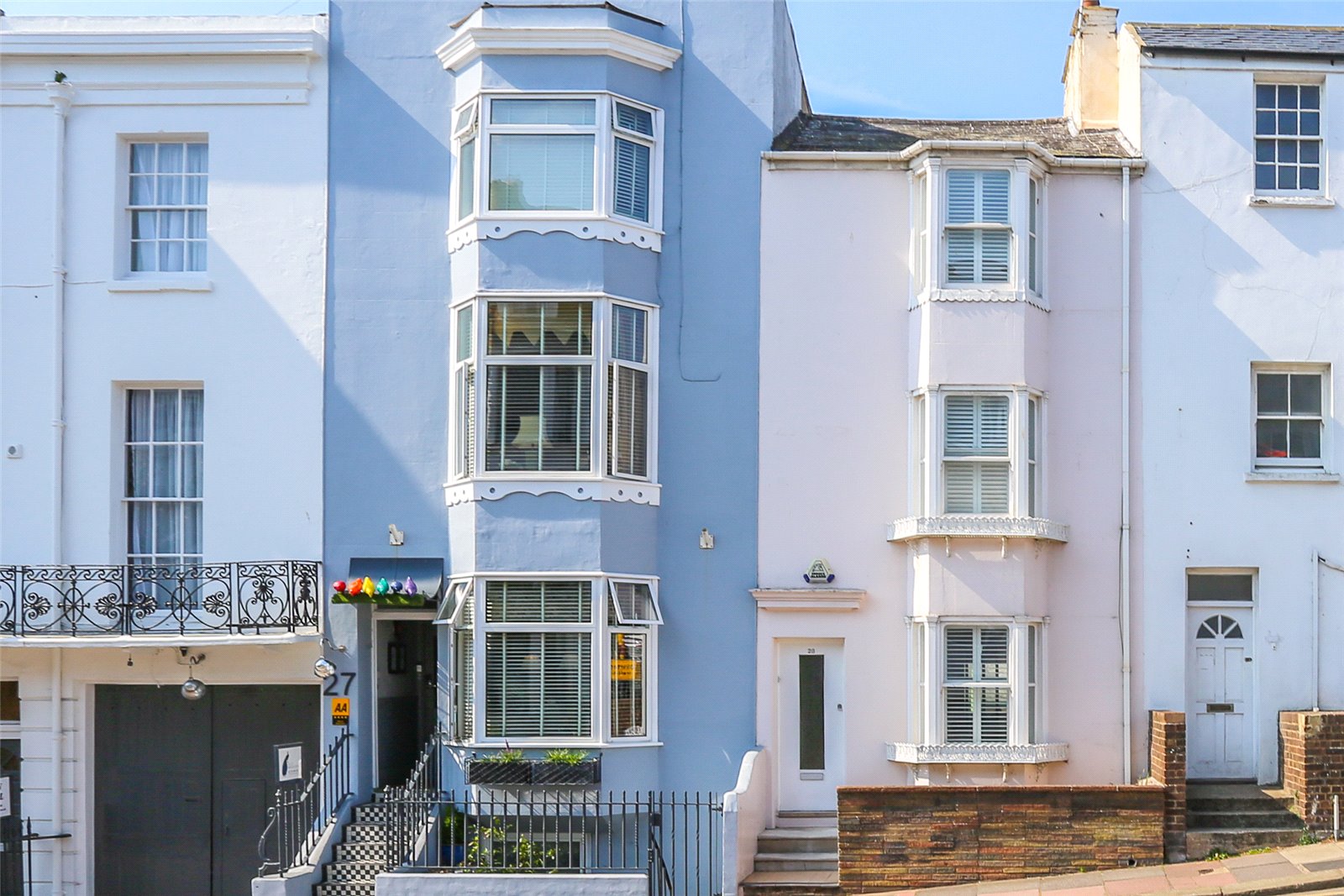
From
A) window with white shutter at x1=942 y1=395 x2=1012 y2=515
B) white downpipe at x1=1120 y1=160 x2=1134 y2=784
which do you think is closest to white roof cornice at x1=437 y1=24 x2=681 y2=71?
window with white shutter at x1=942 y1=395 x2=1012 y2=515

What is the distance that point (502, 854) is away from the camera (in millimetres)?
15195

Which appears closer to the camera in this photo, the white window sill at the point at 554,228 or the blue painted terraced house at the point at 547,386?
the blue painted terraced house at the point at 547,386

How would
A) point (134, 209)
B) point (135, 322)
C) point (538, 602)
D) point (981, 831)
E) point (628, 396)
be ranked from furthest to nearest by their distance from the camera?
point (134, 209), point (135, 322), point (628, 396), point (538, 602), point (981, 831)

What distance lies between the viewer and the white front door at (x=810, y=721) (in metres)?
16.6

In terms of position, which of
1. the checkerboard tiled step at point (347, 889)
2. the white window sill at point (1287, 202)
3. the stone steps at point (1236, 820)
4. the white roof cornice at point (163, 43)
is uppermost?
the white roof cornice at point (163, 43)

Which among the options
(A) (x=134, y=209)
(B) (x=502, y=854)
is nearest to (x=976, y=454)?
(B) (x=502, y=854)

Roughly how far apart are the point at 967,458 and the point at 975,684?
95.6 inches

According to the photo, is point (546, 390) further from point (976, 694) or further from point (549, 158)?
point (976, 694)

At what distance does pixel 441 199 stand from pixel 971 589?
23.9 feet

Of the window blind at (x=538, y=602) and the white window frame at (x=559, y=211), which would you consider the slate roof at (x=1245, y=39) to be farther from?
the window blind at (x=538, y=602)

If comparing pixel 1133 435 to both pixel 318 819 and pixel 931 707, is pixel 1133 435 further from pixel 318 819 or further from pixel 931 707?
pixel 318 819

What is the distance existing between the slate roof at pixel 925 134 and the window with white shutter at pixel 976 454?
2.99m

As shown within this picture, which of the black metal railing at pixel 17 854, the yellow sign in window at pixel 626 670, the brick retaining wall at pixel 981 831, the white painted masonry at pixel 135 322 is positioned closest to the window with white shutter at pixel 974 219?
the yellow sign in window at pixel 626 670

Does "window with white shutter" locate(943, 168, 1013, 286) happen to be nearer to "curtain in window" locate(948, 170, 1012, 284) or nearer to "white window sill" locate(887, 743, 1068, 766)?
"curtain in window" locate(948, 170, 1012, 284)
